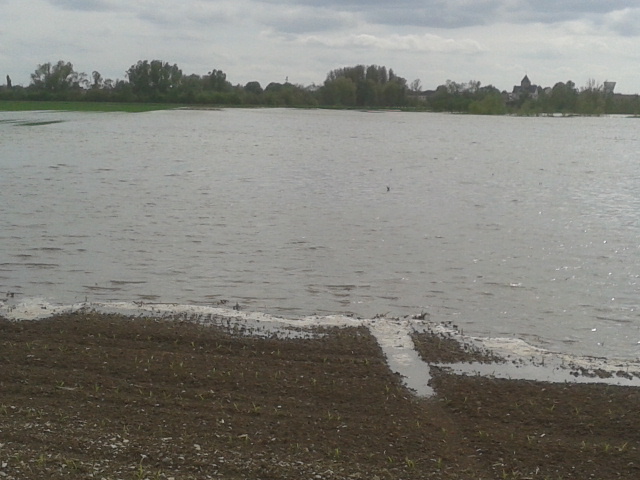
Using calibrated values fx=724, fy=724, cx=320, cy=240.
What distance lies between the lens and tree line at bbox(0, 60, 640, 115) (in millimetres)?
142625

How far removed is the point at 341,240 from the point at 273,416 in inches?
402

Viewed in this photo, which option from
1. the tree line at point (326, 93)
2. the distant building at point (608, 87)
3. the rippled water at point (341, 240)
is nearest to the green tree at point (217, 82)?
the tree line at point (326, 93)

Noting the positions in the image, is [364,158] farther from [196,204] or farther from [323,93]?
[323,93]

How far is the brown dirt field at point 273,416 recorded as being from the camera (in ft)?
18.7

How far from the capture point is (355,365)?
8070 millimetres

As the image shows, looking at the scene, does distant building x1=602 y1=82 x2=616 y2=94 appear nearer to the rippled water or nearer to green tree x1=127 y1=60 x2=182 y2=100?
green tree x1=127 y1=60 x2=182 y2=100

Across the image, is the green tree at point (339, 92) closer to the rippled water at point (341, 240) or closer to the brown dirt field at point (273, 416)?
the rippled water at point (341, 240)

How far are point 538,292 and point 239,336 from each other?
5.86 m

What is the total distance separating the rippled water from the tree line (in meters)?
112

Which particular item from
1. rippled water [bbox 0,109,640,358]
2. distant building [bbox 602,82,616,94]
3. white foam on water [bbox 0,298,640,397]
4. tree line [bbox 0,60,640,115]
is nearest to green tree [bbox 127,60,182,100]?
tree line [bbox 0,60,640,115]

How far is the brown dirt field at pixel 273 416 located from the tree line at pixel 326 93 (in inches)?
5341

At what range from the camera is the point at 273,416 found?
6602mm

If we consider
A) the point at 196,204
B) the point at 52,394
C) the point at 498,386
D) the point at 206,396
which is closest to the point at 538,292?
the point at 498,386

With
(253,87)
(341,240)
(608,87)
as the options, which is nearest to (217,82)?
(253,87)
